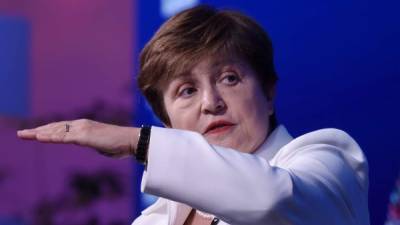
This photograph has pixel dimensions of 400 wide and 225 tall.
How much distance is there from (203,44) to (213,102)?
122 millimetres

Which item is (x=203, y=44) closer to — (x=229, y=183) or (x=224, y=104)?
(x=224, y=104)

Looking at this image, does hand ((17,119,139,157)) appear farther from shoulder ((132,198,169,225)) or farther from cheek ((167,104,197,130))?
shoulder ((132,198,169,225))

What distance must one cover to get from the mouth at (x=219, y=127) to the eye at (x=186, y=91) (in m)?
0.08

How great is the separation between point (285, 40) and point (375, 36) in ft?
0.71

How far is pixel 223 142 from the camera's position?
1.51 meters

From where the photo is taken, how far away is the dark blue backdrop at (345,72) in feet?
6.28

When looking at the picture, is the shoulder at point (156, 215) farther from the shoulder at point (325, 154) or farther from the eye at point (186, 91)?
the shoulder at point (325, 154)

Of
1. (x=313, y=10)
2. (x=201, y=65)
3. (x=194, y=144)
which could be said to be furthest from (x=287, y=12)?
(x=194, y=144)

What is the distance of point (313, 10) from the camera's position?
198 cm

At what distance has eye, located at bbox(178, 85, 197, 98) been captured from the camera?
154 cm

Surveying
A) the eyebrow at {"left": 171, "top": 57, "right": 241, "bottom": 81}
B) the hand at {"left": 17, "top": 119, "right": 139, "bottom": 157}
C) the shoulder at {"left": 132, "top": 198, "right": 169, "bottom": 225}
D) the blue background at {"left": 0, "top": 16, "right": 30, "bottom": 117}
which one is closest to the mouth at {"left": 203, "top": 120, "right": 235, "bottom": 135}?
the eyebrow at {"left": 171, "top": 57, "right": 241, "bottom": 81}

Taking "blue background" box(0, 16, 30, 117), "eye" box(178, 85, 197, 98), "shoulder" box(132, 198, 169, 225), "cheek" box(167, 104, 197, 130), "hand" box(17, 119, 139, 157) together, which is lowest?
"shoulder" box(132, 198, 169, 225)

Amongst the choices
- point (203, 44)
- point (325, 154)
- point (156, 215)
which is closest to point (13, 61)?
point (156, 215)

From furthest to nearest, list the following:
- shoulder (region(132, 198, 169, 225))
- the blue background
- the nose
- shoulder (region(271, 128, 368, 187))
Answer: the blue background < shoulder (region(132, 198, 169, 225)) < the nose < shoulder (region(271, 128, 368, 187))
